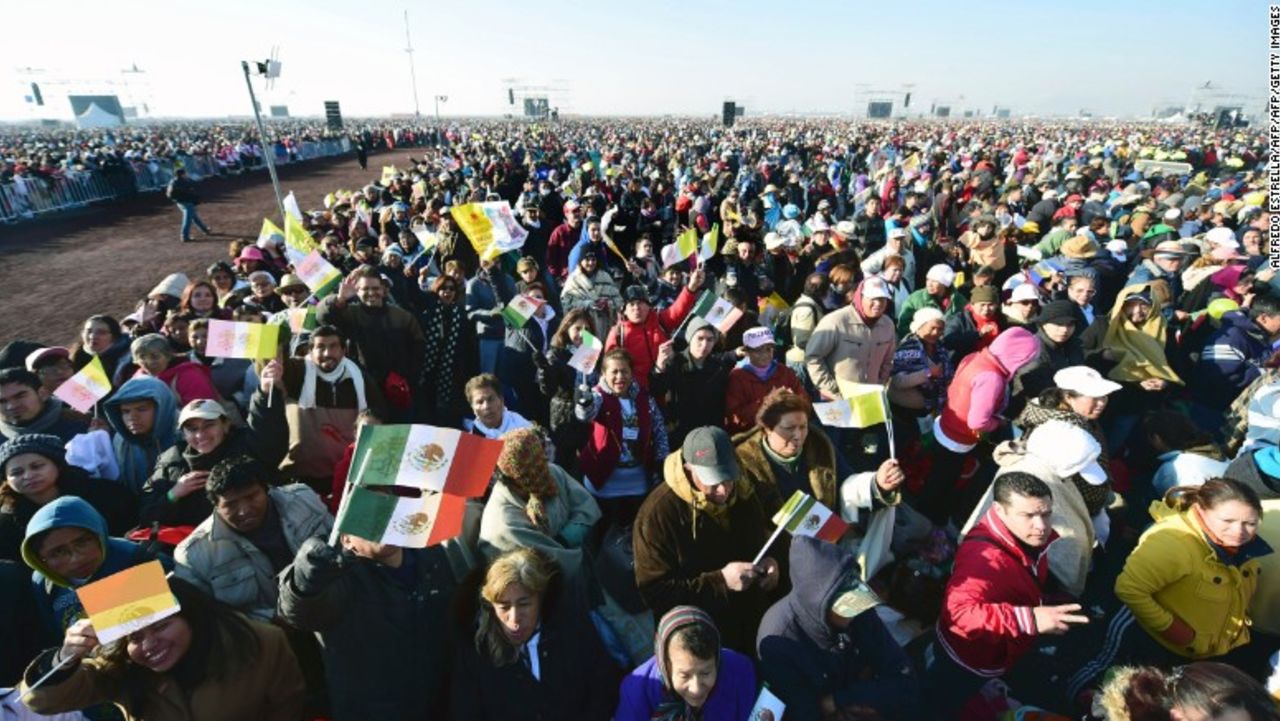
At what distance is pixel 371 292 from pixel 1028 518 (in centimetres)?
527

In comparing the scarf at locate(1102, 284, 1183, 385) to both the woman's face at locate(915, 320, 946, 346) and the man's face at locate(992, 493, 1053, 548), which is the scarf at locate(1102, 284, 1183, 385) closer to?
the woman's face at locate(915, 320, 946, 346)

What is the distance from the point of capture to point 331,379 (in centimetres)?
431

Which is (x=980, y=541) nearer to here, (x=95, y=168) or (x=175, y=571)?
(x=175, y=571)

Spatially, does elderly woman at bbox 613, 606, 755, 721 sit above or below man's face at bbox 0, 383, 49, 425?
below

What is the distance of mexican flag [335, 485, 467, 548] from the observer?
2.36m

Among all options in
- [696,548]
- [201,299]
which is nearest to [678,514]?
[696,548]

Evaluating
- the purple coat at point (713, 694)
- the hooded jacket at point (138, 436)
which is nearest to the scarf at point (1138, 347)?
the purple coat at point (713, 694)

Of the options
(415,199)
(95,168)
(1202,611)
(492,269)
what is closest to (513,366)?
(492,269)

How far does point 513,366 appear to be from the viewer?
591 cm

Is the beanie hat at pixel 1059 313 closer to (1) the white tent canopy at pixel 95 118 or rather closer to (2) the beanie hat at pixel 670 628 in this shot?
(2) the beanie hat at pixel 670 628

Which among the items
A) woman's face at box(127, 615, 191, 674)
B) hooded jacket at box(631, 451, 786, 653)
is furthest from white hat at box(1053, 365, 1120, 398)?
woman's face at box(127, 615, 191, 674)

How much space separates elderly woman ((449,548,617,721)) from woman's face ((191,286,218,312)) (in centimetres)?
565

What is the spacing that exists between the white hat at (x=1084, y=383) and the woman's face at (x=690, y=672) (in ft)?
9.98

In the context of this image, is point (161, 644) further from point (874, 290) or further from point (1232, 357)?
point (1232, 357)
